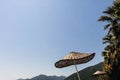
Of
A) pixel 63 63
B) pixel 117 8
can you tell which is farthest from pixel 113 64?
pixel 63 63

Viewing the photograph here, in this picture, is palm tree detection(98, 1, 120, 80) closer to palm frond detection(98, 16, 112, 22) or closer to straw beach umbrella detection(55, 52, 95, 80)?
palm frond detection(98, 16, 112, 22)

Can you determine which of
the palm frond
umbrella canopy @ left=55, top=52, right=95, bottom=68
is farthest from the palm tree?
umbrella canopy @ left=55, top=52, right=95, bottom=68

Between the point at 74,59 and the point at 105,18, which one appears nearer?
the point at 74,59

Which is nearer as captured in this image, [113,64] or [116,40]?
[116,40]

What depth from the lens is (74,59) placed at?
13.8m

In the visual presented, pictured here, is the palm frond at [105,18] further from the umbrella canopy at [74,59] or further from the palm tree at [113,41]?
the umbrella canopy at [74,59]

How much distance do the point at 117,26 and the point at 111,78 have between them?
266 inches

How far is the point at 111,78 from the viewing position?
108 feet

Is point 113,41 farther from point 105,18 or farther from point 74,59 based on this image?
point 74,59

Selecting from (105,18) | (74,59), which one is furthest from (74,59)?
(105,18)

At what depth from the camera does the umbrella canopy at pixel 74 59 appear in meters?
13.8

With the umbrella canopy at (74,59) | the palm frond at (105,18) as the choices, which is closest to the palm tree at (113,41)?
the palm frond at (105,18)

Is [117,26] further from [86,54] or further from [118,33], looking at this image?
[86,54]

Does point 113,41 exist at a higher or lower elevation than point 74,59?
higher
